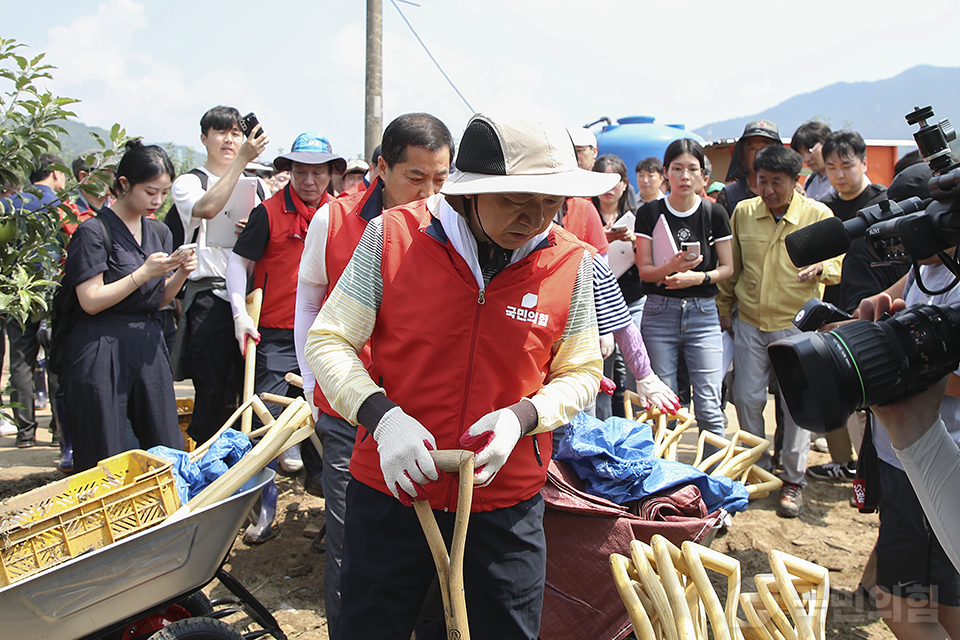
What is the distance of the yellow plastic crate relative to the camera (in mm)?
2104

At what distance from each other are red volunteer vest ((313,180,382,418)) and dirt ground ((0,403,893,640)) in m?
1.28

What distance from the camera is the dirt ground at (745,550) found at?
315 centimetres

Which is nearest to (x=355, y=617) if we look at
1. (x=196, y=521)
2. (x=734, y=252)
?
(x=196, y=521)

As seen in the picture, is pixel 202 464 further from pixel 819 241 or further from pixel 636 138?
pixel 636 138

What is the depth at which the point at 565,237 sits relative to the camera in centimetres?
192

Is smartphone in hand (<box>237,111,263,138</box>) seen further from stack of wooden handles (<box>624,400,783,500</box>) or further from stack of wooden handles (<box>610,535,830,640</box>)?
stack of wooden handles (<box>610,535,830,640</box>)

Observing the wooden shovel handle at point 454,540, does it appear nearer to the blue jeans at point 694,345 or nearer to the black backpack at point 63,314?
the black backpack at point 63,314

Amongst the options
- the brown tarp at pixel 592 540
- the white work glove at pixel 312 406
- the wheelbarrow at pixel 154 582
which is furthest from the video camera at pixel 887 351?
the wheelbarrow at pixel 154 582

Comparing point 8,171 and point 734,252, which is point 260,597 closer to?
point 8,171

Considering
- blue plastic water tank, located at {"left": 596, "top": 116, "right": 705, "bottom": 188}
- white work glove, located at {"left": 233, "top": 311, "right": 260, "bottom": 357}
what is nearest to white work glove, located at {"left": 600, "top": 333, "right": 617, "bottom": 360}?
white work glove, located at {"left": 233, "top": 311, "right": 260, "bottom": 357}

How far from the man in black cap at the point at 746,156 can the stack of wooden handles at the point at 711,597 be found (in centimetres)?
427

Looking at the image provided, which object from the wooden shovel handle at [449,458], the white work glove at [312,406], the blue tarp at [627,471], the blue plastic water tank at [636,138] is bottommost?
the blue tarp at [627,471]

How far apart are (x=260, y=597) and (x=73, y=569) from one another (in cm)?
141

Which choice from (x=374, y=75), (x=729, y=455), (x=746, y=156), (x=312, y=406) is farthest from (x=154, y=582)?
(x=374, y=75)
